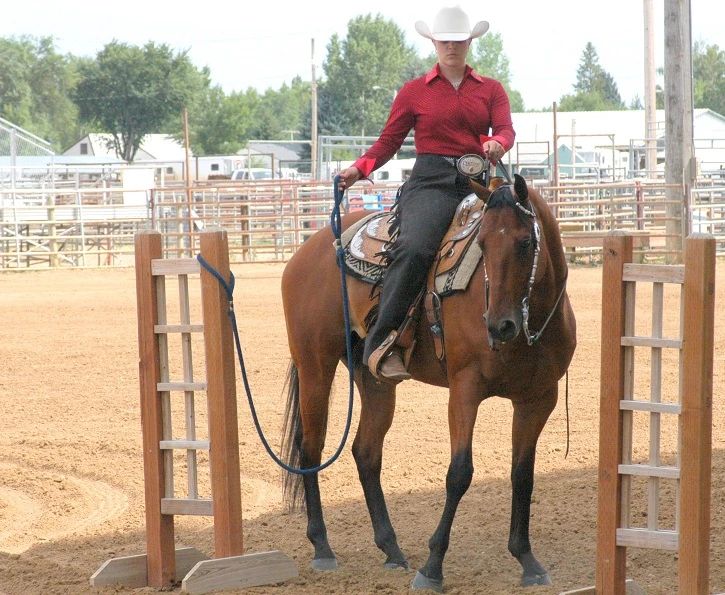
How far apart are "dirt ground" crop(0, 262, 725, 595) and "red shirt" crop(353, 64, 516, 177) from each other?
78.0 inches

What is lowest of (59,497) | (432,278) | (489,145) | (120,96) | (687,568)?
(59,497)

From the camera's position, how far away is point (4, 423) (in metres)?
8.51

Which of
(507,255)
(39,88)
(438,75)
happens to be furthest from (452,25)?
(39,88)

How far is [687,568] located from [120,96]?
80452mm

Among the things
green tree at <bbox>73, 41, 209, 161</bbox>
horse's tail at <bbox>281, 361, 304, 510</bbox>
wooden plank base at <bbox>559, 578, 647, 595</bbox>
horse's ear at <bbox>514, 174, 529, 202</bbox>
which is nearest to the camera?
wooden plank base at <bbox>559, 578, 647, 595</bbox>

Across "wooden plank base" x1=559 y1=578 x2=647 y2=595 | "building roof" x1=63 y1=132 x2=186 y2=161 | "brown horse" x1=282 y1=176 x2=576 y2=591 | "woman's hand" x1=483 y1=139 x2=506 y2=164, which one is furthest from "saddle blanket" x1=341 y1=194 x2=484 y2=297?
"building roof" x1=63 y1=132 x2=186 y2=161

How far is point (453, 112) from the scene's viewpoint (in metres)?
5.11

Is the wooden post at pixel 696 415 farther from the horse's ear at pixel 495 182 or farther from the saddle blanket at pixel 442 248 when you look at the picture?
the saddle blanket at pixel 442 248

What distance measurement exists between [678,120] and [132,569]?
17102 millimetres

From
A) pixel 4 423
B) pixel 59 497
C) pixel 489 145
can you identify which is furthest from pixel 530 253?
pixel 4 423

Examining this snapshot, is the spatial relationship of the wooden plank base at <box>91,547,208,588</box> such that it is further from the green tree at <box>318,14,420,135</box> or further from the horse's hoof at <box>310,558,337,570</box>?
the green tree at <box>318,14,420,135</box>

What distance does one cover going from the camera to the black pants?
4977mm

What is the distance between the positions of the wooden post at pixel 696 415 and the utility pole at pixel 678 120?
1564 cm

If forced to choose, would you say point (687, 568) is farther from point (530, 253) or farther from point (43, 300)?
point (43, 300)
